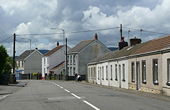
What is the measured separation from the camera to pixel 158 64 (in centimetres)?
2959

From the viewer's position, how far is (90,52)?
283 feet

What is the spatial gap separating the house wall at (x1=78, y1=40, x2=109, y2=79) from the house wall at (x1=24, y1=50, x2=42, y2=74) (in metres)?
39.7

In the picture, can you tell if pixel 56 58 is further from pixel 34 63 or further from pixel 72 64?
pixel 72 64

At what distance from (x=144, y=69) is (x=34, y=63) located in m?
93.3

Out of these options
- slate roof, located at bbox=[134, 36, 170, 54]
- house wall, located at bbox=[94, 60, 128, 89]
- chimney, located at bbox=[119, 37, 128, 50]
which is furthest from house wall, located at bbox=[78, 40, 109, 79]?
slate roof, located at bbox=[134, 36, 170, 54]

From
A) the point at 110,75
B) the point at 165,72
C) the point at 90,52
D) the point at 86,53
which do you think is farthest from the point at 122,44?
the point at 90,52

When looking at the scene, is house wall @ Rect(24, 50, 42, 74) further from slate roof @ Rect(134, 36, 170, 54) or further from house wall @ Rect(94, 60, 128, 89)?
slate roof @ Rect(134, 36, 170, 54)

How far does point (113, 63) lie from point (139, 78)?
12132 mm

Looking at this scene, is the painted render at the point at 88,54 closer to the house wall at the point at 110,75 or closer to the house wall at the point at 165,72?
the house wall at the point at 110,75

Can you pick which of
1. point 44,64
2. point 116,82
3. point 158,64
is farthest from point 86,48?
point 158,64

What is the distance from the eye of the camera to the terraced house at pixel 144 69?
28.4 meters

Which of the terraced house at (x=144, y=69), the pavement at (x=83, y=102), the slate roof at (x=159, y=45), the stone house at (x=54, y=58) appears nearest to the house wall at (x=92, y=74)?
the terraced house at (x=144, y=69)

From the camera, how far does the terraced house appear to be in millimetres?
28422

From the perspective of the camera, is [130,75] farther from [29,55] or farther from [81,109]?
[29,55]
